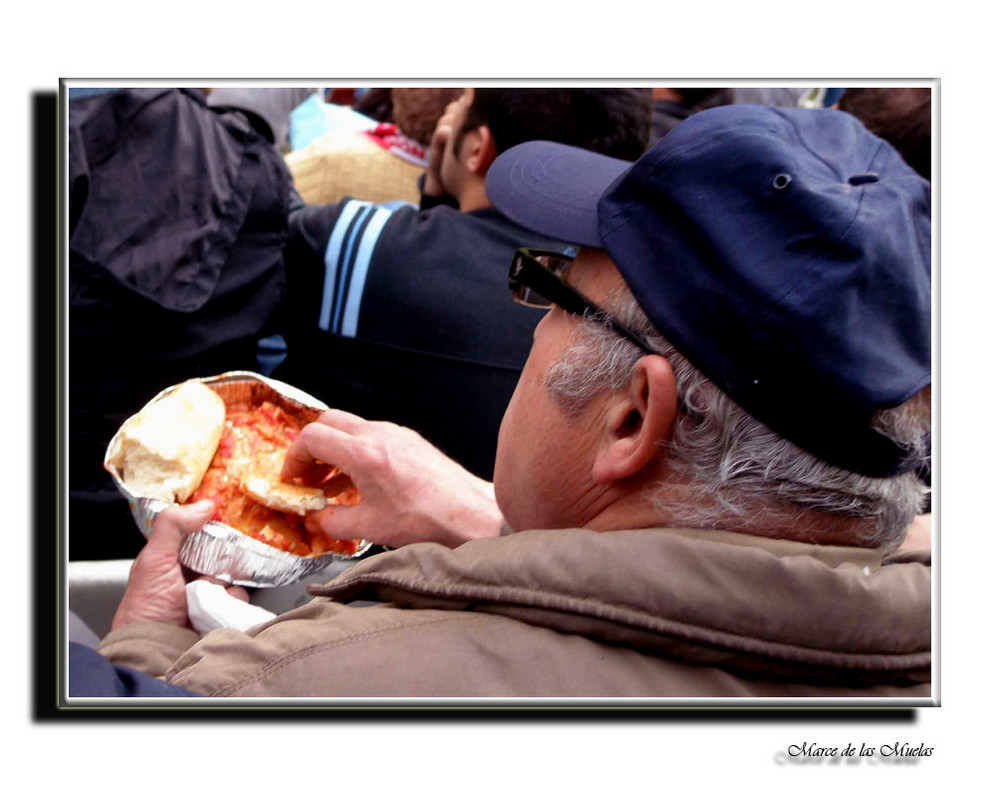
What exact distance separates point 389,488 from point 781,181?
3.09 ft

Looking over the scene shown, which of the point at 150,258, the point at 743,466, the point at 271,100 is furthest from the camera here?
the point at 271,100

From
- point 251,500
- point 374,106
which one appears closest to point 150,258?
point 251,500

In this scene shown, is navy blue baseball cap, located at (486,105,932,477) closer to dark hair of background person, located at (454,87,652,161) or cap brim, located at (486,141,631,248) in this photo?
cap brim, located at (486,141,631,248)

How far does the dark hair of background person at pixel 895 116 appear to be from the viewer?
1.83 metres

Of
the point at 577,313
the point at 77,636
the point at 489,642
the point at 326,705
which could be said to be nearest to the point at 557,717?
the point at 489,642

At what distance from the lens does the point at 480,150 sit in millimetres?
2045

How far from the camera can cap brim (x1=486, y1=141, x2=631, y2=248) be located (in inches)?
47.8

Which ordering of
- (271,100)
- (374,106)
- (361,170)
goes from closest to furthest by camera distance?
(271,100) < (361,170) < (374,106)

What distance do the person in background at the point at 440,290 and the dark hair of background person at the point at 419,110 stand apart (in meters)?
0.32

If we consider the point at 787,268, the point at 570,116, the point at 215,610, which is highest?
the point at 570,116

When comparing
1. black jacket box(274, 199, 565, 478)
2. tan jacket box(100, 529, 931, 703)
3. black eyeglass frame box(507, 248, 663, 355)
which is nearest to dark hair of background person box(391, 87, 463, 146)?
black jacket box(274, 199, 565, 478)

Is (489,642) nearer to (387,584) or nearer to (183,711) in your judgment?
(387,584)

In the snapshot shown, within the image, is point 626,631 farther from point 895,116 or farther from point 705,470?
point 895,116

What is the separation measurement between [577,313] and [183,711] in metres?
0.70
